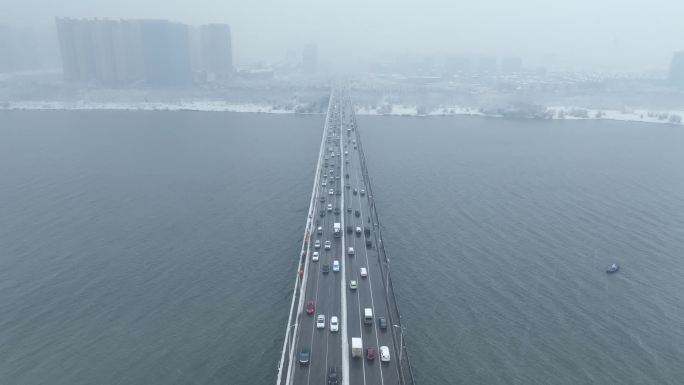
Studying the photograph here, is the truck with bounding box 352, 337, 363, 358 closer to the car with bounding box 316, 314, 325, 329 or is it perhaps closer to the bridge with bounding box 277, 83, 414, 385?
the bridge with bounding box 277, 83, 414, 385

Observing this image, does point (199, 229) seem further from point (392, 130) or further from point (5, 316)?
point (392, 130)

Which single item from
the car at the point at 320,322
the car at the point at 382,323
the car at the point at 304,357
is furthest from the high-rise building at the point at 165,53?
the car at the point at 304,357

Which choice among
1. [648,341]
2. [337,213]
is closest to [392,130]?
[337,213]

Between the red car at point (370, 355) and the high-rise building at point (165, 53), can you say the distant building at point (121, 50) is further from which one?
the red car at point (370, 355)

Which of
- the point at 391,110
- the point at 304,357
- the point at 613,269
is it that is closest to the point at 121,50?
the point at 391,110

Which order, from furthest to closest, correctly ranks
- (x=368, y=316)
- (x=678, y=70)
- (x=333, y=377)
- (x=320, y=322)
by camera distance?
(x=678, y=70) → (x=368, y=316) → (x=320, y=322) → (x=333, y=377)

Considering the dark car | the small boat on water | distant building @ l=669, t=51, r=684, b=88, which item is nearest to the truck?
the dark car

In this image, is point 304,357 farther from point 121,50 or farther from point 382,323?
point 121,50
